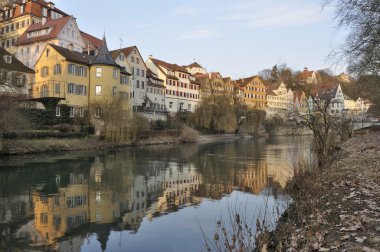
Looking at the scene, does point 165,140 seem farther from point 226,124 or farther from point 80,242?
point 80,242

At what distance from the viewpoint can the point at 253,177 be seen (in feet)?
77.5

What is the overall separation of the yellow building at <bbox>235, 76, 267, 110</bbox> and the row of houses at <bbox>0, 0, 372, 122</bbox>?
17.5m

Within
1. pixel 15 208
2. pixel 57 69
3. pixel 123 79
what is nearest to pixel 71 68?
pixel 57 69

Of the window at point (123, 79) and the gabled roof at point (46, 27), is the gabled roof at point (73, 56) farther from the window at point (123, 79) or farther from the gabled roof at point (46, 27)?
the gabled roof at point (46, 27)

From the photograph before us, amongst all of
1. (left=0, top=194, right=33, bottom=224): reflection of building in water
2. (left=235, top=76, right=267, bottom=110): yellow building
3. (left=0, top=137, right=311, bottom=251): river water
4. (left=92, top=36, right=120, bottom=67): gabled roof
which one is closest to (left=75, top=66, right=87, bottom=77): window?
(left=92, top=36, right=120, bottom=67): gabled roof

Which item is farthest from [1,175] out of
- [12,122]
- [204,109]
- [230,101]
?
[230,101]

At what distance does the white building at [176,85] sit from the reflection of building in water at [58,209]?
62.1 metres

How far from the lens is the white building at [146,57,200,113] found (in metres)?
82.8

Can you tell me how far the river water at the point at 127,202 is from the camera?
11164 mm

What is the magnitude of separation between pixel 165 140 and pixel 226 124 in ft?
63.3

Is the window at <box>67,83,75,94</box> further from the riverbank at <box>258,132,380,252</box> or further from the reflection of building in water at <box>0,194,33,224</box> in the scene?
the riverbank at <box>258,132,380,252</box>

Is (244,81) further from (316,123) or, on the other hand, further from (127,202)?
(127,202)

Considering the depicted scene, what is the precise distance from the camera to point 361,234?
691 centimetres

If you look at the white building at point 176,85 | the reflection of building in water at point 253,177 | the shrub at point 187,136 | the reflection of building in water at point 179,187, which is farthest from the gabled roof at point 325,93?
the white building at point 176,85
